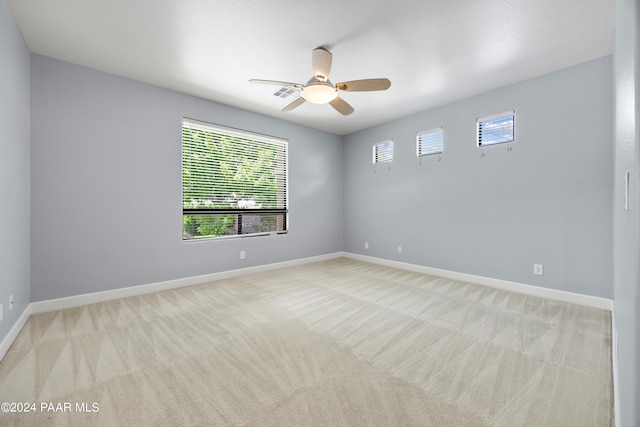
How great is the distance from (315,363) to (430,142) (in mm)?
3966

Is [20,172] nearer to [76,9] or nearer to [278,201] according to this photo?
[76,9]

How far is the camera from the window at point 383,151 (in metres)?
5.18

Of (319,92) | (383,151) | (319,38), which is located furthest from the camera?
(383,151)

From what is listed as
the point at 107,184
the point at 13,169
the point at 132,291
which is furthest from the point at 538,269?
the point at 13,169

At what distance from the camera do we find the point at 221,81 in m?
3.49

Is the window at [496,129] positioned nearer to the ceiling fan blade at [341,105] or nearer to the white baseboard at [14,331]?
the ceiling fan blade at [341,105]

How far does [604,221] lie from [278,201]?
448cm

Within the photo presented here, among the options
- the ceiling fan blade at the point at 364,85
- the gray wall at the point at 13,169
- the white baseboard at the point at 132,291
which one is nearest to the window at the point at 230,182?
the white baseboard at the point at 132,291

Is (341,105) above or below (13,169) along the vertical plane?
above

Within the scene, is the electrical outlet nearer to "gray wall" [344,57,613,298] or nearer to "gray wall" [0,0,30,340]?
"gray wall" [344,57,613,298]

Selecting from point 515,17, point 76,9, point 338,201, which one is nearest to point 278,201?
point 338,201

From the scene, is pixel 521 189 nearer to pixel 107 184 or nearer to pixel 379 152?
pixel 379 152

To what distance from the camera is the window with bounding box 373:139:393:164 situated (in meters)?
5.18

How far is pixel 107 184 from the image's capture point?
3.28 metres
